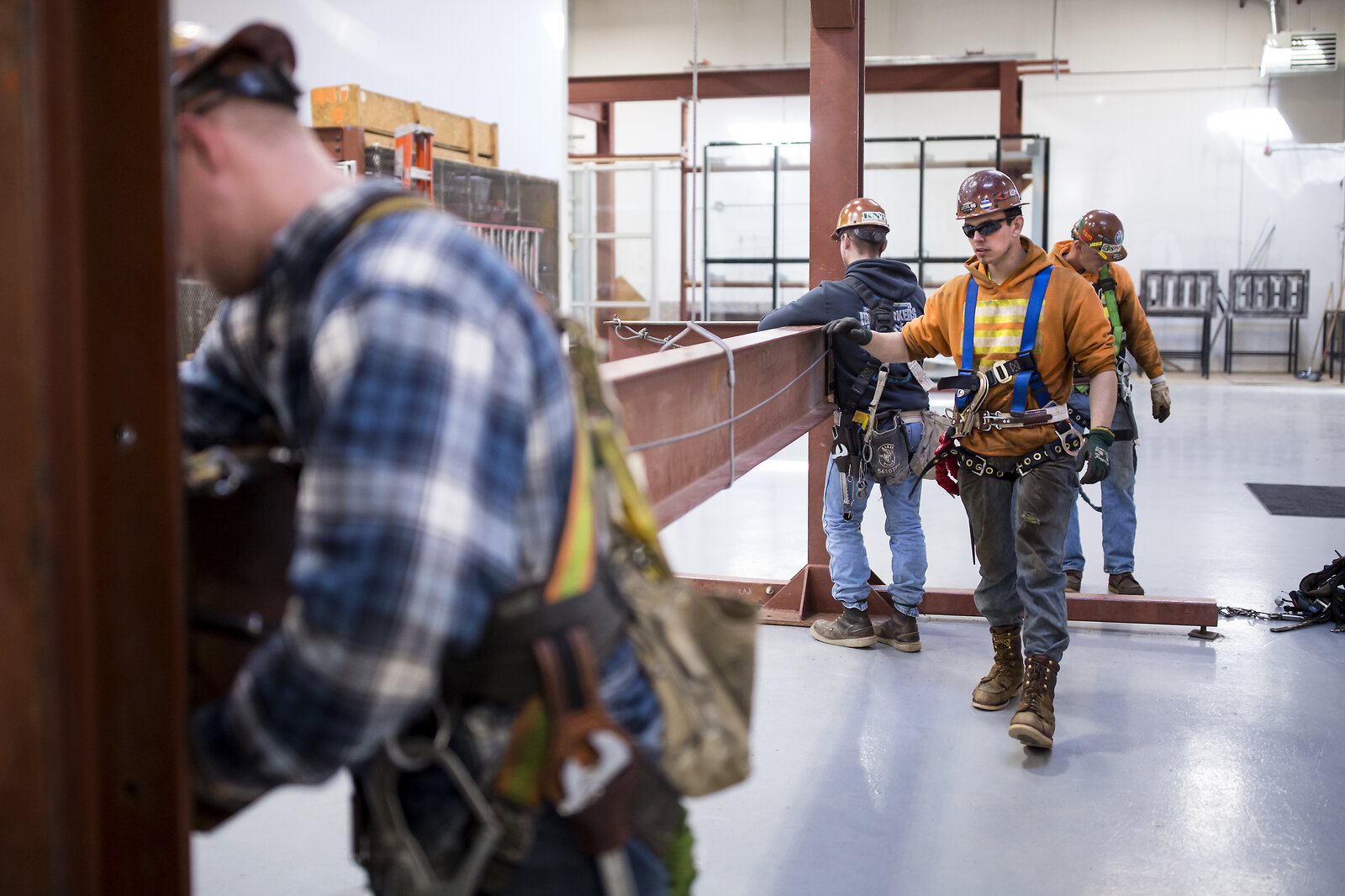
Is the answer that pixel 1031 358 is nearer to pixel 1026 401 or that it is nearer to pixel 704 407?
pixel 1026 401

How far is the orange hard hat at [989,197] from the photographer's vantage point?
14.0 feet

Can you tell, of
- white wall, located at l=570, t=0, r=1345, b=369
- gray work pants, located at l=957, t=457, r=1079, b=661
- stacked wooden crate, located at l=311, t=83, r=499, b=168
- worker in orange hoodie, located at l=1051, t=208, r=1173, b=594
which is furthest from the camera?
white wall, located at l=570, t=0, r=1345, b=369

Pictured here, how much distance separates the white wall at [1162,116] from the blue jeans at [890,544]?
15.6 meters

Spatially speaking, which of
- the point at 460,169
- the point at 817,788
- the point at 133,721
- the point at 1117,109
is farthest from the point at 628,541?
the point at 1117,109

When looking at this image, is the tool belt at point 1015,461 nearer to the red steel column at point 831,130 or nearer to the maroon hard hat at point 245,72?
the red steel column at point 831,130

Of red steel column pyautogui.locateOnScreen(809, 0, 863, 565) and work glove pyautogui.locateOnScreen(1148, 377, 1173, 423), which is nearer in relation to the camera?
red steel column pyautogui.locateOnScreen(809, 0, 863, 565)

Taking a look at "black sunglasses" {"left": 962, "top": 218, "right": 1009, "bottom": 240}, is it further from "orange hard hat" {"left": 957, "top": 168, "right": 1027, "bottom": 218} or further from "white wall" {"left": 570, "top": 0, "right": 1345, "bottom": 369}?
"white wall" {"left": 570, "top": 0, "right": 1345, "bottom": 369}

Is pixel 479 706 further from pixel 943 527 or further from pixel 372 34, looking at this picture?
pixel 372 34

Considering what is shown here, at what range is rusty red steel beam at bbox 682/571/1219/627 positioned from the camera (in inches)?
224

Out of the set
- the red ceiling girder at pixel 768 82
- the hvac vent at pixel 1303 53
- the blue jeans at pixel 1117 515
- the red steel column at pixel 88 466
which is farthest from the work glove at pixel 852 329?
the hvac vent at pixel 1303 53

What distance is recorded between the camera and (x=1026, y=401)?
4316 millimetres

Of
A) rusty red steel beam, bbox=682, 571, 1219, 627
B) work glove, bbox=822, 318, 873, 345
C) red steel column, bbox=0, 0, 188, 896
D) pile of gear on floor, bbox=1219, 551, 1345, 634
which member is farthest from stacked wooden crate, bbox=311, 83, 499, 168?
red steel column, bbox=0, 0, 188, 896

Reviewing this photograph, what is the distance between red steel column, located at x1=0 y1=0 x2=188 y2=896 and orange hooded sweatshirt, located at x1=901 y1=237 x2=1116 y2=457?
361cm

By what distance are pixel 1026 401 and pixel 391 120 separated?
6288 mm
